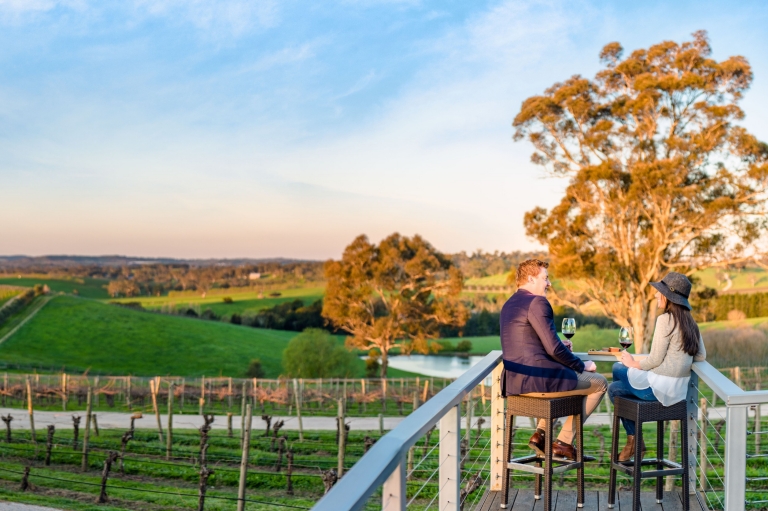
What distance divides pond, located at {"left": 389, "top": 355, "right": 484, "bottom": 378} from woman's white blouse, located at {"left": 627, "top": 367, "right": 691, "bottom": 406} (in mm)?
41208

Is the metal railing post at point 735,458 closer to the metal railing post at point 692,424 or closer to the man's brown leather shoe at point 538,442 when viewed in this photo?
the man's brown leather shoe at point 538,442

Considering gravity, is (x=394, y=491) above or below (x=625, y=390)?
above

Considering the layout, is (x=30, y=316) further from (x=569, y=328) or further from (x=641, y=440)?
(x=641, y=440)

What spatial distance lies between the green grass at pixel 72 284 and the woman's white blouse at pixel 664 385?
67235 mm

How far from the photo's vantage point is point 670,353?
12.1ft

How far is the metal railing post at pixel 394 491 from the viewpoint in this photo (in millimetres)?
1690

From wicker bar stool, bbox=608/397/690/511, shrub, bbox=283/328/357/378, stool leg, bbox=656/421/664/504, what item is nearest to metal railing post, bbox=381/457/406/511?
wicker bar stool, bbox=608/397/690/511

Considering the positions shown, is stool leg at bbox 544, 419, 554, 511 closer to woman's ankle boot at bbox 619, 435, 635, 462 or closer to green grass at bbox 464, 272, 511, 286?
woman's ankle boot at bbox 619, 435, 635, 462

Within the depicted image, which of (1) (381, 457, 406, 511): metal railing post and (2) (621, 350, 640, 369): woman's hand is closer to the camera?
(1) (381, 457, 406, 511): metal railing post

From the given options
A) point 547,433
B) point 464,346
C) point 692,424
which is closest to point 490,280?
point 464,346

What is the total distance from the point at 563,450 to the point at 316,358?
3099 cm

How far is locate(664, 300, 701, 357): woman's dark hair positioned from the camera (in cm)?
368

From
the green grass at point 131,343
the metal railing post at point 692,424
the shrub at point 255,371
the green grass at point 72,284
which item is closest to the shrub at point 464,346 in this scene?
the green grass at point 131,343

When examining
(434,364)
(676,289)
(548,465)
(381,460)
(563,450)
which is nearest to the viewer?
(381,460)
